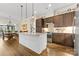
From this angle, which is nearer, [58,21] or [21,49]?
[21,49]

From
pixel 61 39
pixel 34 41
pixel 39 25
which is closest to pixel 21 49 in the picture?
pixel 34 41

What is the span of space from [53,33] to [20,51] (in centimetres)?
142

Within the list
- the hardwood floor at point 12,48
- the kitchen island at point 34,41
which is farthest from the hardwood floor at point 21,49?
the kitchen island at point 34,41

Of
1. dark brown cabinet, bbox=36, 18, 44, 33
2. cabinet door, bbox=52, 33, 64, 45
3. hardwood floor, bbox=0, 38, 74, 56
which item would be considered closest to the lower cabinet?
cabinet door, bbox=52, 33, 64, 45

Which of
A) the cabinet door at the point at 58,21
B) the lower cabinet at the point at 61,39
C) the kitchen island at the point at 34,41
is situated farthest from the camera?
the cabinet door at the point at 58,21

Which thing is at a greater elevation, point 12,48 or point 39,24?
point 39,24

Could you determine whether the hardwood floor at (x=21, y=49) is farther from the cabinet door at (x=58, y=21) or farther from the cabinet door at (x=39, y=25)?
the cabinet door at (x=58, y=21)

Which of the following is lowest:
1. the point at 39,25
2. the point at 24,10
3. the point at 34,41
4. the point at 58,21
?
the point at 34,41

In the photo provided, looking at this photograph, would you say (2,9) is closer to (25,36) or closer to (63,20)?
(25,36)

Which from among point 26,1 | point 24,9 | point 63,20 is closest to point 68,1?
point 26,1

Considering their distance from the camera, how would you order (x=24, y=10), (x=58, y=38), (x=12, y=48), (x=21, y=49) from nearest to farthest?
Answer: 1. (x=24, y=10)
2. (x=21, y=49)
3. (x=12, y=48)
4. (x=58, y=38)

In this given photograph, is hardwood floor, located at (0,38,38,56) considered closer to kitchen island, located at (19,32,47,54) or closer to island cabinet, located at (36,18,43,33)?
kitchen island, located at (19,32,47,54)

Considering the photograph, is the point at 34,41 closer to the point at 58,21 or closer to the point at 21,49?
the point at 21,49

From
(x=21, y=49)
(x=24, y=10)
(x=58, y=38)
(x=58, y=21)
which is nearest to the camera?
(x=24, y=10)
